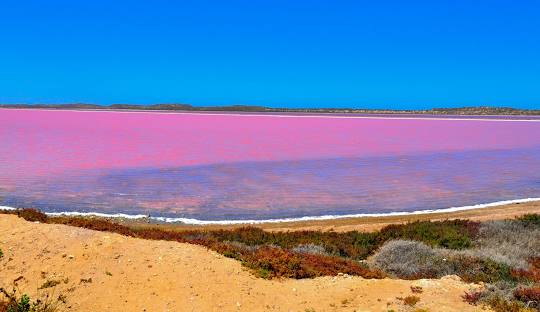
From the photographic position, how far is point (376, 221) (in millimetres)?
16891

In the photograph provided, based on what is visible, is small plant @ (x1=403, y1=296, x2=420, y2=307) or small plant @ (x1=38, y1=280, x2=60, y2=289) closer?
small plant @ (x1=403, y1=296, x2=420, y2=307)

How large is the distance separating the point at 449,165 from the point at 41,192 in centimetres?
2167

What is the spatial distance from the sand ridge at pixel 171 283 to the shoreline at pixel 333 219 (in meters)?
5.97

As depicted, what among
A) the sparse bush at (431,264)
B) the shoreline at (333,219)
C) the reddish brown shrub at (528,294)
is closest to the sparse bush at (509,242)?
the sparse bush at (431,264)

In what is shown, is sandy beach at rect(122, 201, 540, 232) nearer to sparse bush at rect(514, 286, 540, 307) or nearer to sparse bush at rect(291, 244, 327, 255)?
sparse bush at rect(291, 244, 327, 255)

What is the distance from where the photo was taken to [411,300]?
7.98 m

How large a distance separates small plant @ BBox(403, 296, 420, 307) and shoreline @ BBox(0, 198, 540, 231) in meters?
7.36

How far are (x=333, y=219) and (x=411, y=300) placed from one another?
9204mm

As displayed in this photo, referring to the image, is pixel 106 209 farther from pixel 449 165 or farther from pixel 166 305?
pixel 449 165

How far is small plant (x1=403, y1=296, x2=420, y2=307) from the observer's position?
7.93 metres

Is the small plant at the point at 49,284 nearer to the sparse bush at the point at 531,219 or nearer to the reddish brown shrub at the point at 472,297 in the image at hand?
the reddish brown shrub at the point at 472,297

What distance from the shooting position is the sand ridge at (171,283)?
811 centimetres

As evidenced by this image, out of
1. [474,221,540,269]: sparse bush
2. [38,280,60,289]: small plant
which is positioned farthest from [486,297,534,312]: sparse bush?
[38,280,60,289]: small plant

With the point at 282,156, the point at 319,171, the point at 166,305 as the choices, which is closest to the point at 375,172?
the point at 319,171
